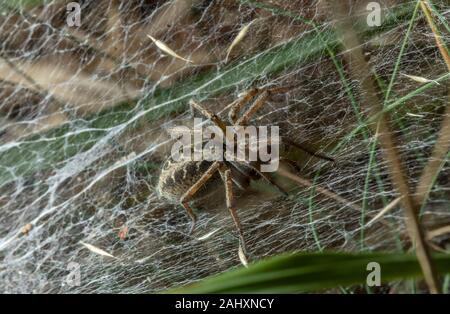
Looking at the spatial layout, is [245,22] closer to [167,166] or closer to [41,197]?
[167,166]

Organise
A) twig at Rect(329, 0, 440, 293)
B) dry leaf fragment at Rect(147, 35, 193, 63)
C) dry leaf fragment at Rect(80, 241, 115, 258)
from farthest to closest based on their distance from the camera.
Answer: dry leaf fragment at Rect(147, 35, 193, 63), dry leaf fragment at Rect(80, 241, 115, 258), twig at Rect(329, 0, 440, 293)

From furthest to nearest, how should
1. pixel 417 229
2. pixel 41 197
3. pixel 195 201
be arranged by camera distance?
pixel 41 197, pixel 195 201, pixel 417 229

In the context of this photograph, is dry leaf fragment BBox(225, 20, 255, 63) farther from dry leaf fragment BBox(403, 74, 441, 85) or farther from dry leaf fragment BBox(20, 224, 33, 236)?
dry leaf fragment BBox(20, 224, 33, 236)

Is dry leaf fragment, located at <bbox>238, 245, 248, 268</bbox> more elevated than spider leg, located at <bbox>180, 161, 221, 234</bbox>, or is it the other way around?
spider leg, located at <bbox>180, 161, 221, 234</bbox>

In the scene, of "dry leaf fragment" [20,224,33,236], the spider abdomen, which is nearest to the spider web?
"dry leaf fragment" [20,224,33,236]

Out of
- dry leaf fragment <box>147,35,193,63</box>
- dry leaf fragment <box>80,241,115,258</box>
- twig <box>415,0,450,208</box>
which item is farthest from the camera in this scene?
dry leaf fragment <box>147,35,193,63</box>

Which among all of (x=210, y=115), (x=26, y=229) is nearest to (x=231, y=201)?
(x=210, y=115)
